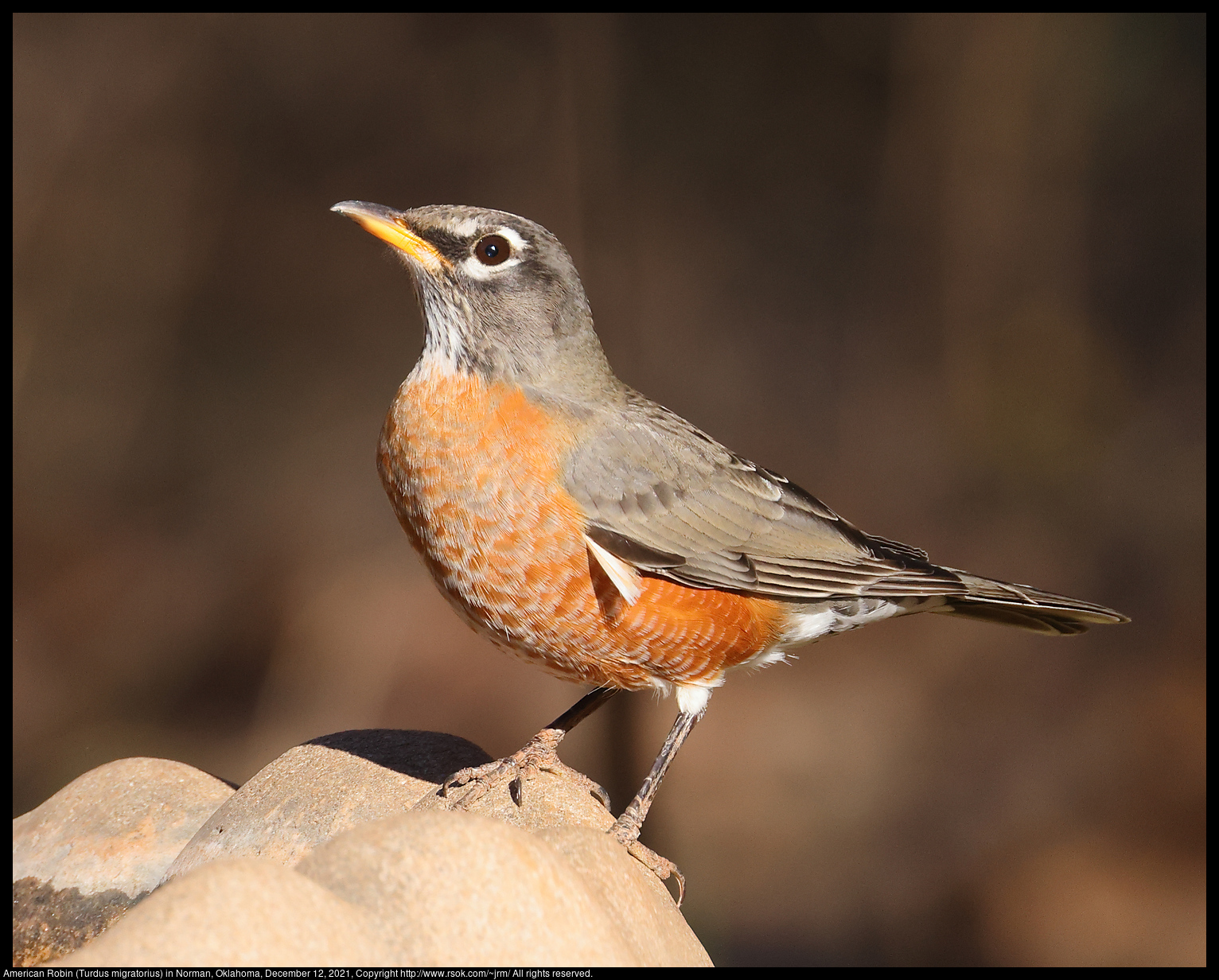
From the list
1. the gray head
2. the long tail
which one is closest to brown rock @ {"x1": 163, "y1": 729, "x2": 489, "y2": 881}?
the gray head

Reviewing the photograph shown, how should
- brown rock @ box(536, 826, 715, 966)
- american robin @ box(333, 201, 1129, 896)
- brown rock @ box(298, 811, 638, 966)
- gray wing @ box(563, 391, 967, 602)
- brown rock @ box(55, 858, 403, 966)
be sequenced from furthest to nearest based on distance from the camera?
gray wing @ box(563, 391, 967, 602)
american robin @ box(333, 201, 1129, 896)
brown rock @ box(536, 826, 715, 966)
brown rock @ box(298, 811, 638, 966)
brown rock @ box(55, 858, 403, 966)

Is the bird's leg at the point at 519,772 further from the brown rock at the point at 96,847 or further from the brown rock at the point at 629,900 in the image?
the brown rock at the point at 96,847

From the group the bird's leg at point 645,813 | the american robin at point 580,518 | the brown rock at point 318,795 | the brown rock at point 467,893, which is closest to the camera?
the brown rock at point 467,893

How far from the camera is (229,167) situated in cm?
757

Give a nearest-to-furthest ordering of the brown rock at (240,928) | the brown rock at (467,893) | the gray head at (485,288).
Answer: the brown rock at (240,928) → the brown rock at (467,893) → the gray head at (485,288)

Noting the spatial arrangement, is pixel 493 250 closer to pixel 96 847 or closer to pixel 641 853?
pixel 641 853

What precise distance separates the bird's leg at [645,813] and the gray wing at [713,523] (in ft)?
1.43

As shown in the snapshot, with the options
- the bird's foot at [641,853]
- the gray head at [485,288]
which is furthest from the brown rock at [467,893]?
the gray head at [485,288]

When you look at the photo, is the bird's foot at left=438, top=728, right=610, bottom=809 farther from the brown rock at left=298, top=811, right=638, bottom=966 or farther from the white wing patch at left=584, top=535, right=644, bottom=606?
the brown rock at left=298, top=811, right=638, bottom=966

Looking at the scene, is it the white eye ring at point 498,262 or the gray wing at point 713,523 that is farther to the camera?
the white eye ring at point 498,262

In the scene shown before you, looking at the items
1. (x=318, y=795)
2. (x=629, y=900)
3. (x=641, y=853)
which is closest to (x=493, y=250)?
(x=318, y=795)

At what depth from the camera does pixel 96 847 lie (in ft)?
10.4

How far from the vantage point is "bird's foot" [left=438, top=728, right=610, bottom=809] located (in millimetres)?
3037

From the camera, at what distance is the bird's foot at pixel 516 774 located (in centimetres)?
304
